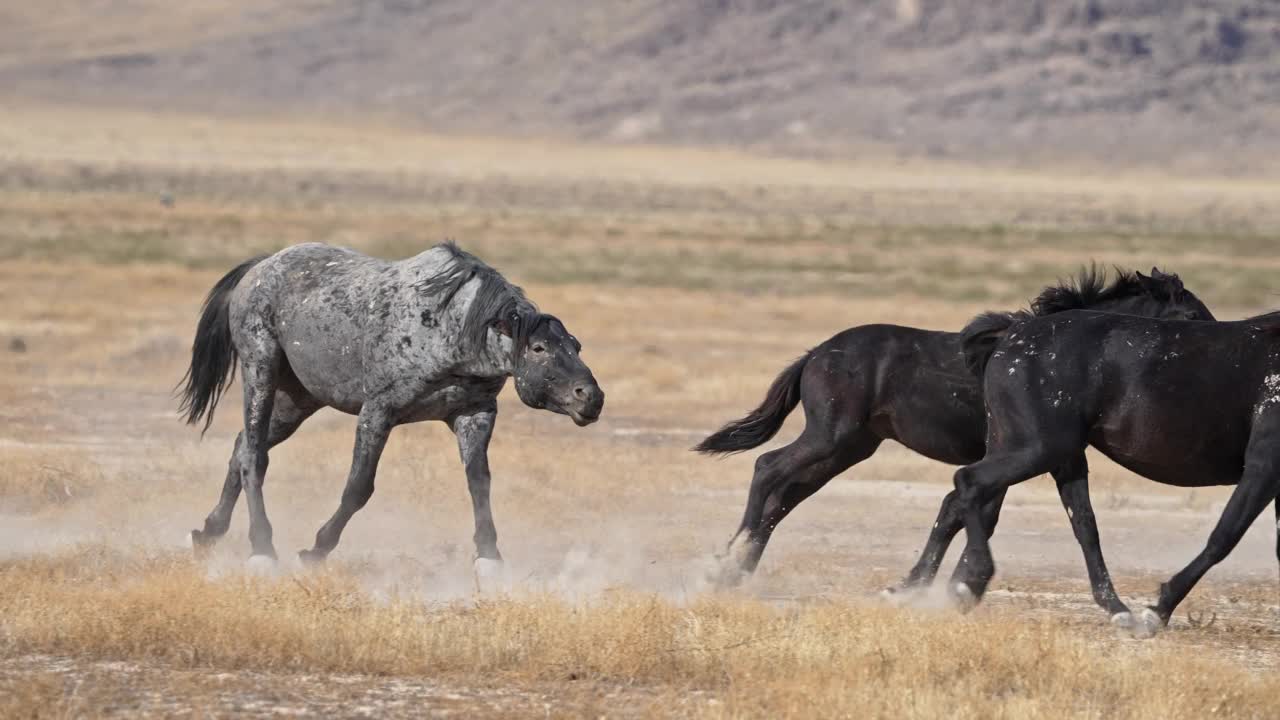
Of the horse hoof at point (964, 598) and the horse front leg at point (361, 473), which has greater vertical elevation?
the horse front leg at point (361, 473)

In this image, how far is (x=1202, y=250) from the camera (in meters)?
58.0

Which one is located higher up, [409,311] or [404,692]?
[409,311]

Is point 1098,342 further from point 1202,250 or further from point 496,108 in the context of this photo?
point 496,108

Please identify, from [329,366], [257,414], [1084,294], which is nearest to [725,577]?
[329,366]

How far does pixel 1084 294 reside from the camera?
34.6ft

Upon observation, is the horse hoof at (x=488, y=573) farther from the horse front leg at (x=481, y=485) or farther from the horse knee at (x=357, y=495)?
the horse knee at (x=357, y=495)

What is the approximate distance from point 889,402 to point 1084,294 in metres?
1.29

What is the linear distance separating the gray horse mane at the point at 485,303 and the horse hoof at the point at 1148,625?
3.36m

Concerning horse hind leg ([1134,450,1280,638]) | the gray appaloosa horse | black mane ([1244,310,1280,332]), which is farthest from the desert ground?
black mane ([1244,310,1280,332])

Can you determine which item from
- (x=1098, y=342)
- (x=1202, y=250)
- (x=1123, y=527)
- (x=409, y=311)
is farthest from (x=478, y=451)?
(x=1202, y=250)

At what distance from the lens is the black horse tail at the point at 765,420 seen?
11062 millimetres

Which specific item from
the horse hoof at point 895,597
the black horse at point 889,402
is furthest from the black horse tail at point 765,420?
the horse hoof at point 895,597

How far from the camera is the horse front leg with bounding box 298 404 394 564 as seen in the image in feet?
32.1

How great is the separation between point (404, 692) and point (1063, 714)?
2586 mm
